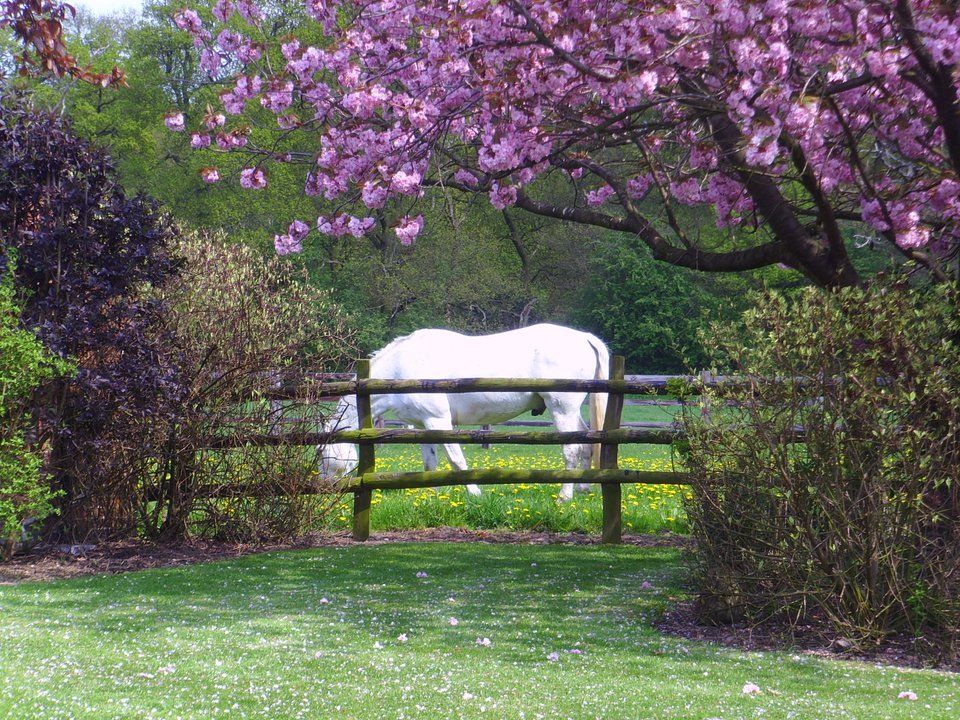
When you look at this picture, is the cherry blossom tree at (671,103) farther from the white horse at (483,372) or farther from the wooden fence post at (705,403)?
the white horse at (483,372)

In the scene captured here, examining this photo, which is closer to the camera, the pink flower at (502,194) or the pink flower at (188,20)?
the pink flower at (502,194)

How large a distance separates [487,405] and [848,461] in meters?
7.91

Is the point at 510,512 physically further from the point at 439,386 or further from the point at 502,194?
the point at 502,194

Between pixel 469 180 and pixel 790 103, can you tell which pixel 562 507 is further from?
pixel 790 103

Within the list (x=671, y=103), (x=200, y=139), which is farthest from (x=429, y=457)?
(x=671, y=103)

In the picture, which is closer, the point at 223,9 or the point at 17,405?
the point at 17,405

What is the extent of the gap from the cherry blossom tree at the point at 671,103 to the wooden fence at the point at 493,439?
184cm

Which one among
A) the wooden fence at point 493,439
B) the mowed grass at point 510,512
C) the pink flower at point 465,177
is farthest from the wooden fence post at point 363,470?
the pink flower at point 465,177

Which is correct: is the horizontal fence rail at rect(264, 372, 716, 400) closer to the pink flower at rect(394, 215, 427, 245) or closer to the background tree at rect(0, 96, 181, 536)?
the background tree at rect(0, 96, 181, 536)

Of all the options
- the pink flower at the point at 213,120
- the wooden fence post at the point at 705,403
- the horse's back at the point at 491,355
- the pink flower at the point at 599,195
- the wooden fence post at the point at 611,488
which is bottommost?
the wooden fence post at the point at 611,488

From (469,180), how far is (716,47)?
136 inches

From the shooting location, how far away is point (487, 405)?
1355 cm

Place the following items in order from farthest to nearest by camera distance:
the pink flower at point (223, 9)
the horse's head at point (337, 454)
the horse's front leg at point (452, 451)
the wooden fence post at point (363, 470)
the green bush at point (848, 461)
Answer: the horse's front leg at point (452, 451) → the wooden fence post at point (363, 470) → the horse's head at point (337, 454) → the pink flower at point (223, 9) → the green bush at point (848, 461)

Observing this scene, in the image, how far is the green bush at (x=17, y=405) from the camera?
8266 millimetres
